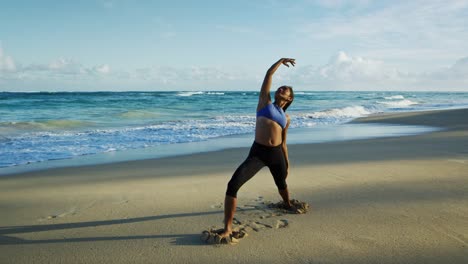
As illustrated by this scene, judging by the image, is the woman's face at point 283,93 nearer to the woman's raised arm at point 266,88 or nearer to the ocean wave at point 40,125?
the woman's raised arm at point 266,88

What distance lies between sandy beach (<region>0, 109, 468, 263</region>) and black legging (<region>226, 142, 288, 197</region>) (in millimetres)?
576

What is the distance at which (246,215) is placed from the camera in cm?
465

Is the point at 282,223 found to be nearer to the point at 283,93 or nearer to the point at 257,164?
the point at 257,164

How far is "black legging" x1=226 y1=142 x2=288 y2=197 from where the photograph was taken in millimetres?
3996

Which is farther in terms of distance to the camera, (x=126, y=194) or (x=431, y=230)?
(x=126, y=194)

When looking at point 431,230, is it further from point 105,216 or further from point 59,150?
point 59,150

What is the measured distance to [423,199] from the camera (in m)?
5.07

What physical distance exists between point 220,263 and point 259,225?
0.99m

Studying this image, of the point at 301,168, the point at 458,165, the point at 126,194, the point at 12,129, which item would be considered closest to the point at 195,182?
the point at 126,194

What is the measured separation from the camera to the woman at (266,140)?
3.99 m

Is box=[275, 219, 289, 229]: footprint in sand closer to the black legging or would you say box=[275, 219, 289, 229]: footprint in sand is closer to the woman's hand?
the black legging

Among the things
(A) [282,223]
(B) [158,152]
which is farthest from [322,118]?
(A) [282,223]

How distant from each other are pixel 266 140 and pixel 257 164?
280mm

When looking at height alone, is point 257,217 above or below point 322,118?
below
